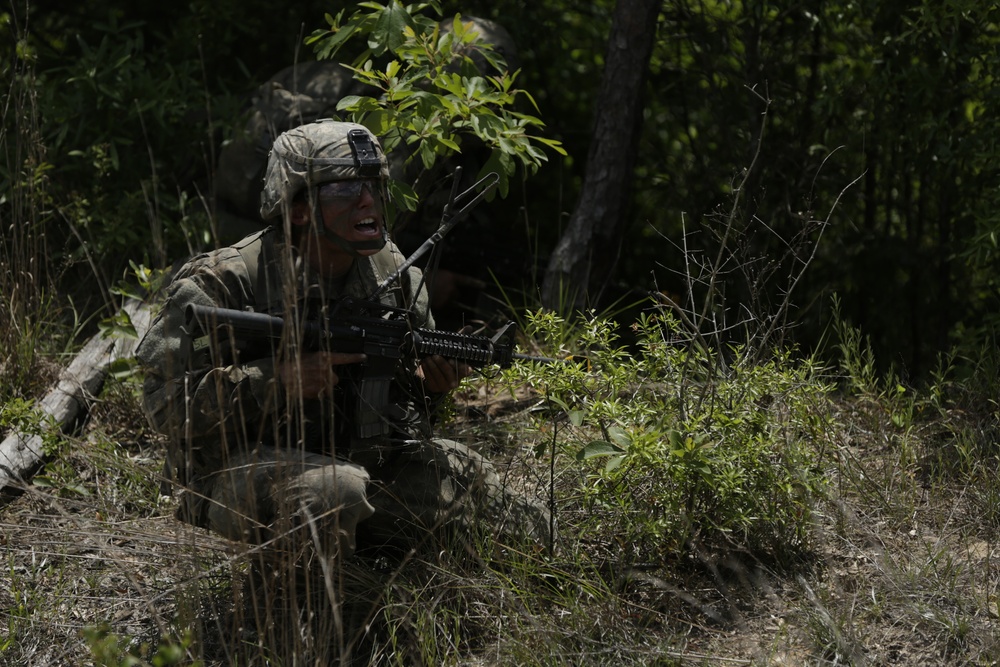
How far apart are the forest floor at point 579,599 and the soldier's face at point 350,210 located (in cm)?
87

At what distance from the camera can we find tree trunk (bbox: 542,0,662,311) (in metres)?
5.30

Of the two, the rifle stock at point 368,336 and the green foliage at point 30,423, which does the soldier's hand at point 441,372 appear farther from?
the green foliage at point 30,423

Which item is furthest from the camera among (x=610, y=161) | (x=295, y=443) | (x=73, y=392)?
(x=610, y=161)

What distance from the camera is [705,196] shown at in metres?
6.46

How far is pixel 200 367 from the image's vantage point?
3.52m

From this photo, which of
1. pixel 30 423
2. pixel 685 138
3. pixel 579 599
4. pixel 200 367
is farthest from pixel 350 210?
pixel 685 138

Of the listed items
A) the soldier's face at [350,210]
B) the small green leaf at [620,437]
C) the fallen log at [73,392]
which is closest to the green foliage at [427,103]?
the soldier's face at [350,210]

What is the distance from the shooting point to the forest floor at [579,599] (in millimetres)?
3369

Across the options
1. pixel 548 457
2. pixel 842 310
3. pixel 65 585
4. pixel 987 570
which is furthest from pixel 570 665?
pixel 842 310

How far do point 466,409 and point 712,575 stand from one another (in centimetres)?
120

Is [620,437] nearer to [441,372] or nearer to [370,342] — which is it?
[441,372]

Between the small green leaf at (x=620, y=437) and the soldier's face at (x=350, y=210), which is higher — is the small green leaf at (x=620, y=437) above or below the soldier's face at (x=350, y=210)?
below

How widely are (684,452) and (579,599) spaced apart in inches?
21.4

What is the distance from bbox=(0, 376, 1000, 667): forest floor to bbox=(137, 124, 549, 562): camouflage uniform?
127mm
